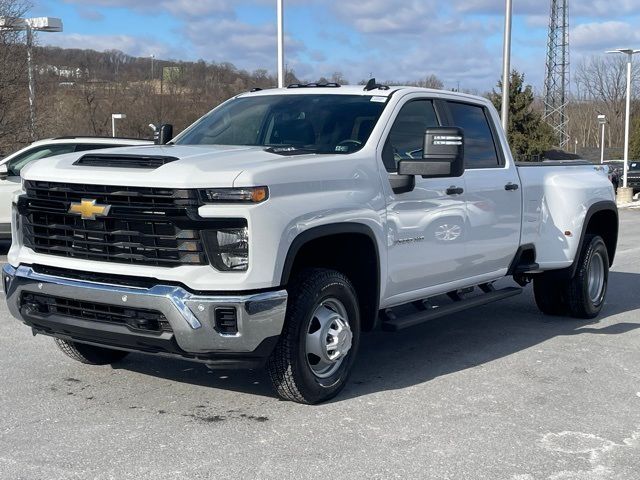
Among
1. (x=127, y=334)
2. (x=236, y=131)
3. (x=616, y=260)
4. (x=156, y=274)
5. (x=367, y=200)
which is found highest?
(x=236, y=131)

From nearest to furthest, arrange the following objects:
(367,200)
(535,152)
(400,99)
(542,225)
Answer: (367,200) → (400,99) → (542,225) → (535,152)

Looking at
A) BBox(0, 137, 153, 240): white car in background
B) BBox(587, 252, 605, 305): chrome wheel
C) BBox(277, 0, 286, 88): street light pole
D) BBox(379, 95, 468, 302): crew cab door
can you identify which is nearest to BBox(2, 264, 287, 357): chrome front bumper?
BBox(379, 95, 468, 302): crew cab door

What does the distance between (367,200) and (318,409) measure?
135 centimetres

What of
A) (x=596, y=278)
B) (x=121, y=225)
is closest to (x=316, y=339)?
(x=121, y=225)

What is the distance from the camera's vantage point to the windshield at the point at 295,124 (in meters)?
5.96

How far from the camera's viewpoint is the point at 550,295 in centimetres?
841

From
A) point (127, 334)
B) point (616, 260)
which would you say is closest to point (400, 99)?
point (127, 334)

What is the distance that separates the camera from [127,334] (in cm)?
480

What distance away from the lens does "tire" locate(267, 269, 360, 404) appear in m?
5.04

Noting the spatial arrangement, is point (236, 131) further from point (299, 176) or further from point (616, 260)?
point (616, 260)

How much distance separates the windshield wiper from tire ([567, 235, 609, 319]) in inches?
139

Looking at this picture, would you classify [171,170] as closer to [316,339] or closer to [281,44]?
[316,339]

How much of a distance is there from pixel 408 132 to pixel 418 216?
2.22 ft

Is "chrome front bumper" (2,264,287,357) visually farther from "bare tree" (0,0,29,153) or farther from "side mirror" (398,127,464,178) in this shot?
"bare tree" (0,0,29,153)
